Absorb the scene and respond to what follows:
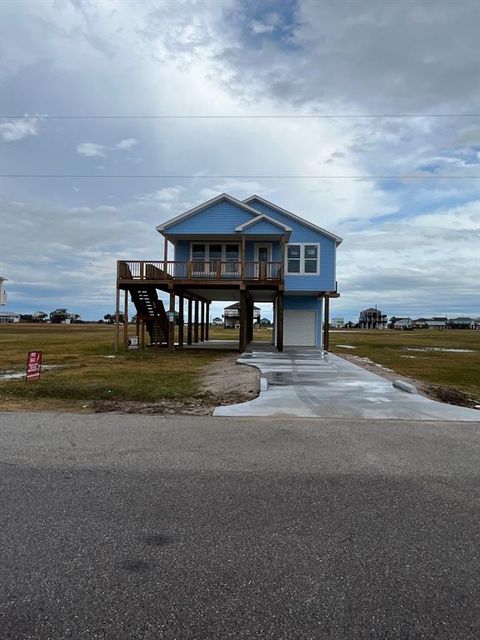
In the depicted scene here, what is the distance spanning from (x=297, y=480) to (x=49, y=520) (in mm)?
2281

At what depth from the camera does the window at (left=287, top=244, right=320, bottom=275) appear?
2439 centimetres

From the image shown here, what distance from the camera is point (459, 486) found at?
4.43 m

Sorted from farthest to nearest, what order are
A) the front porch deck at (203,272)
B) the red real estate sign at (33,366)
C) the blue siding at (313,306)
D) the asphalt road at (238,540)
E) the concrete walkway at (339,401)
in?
the blue siding at (313,306) < the front porch deck at (203,272) < the red real estate sign at (33,366) < the concrete walkway at (339,401) < the asphalt road at (238,540)

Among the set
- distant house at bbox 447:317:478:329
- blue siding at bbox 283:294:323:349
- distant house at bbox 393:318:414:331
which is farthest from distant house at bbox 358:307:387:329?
blue siding at bbox 283:294:323:349

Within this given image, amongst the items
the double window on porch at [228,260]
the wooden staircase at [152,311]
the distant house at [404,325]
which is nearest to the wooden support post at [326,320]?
the double window on porch at [228,260]

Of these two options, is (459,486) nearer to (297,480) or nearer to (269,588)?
(297,480)

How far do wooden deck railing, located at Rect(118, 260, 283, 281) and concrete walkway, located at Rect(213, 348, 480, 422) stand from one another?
358 inches

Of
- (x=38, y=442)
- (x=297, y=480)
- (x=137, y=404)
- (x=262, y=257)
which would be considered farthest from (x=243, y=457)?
(x=262, y=257)

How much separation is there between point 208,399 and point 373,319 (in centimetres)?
14540

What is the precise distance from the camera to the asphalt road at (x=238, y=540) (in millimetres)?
2447

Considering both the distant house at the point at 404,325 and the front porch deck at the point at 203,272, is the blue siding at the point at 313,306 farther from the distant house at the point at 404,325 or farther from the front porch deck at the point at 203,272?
the distant house at the point at 404,325

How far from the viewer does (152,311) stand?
81.3ft

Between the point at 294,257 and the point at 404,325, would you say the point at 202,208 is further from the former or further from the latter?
the point at 404,325

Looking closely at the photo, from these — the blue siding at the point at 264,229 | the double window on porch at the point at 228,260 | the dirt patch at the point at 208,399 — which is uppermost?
the blue siding at the point at 264,229
